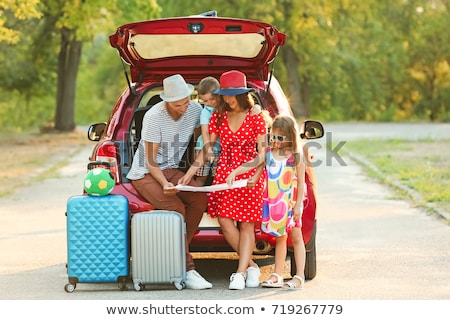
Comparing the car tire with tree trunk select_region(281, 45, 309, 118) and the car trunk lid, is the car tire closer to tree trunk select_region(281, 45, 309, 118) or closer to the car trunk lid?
the car trunk lid

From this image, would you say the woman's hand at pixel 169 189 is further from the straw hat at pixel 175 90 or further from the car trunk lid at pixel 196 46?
the car trunk lid at pixel 196 46

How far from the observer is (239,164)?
789 centimetres

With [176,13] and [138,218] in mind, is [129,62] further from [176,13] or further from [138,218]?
[176,13]

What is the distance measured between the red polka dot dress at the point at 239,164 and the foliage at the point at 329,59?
24.6 m

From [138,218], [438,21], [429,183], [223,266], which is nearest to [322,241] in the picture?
[223,266]

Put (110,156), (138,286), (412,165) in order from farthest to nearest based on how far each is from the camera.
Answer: (412,165) → (110,156) → (138,286)

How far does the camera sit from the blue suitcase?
25.0ft

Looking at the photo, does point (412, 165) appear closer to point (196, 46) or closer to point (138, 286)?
point (196, 46)

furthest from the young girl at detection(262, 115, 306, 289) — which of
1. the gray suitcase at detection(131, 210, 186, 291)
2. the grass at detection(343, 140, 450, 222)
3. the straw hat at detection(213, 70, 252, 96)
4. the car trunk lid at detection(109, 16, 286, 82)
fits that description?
the grass at detection(343, 140, 450, 222)

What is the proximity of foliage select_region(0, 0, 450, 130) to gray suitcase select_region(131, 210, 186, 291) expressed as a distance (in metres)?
24.9

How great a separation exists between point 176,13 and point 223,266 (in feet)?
121

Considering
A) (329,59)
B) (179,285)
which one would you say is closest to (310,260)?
(179,285)

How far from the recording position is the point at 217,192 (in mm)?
7941

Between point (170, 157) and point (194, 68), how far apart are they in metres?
1.04
